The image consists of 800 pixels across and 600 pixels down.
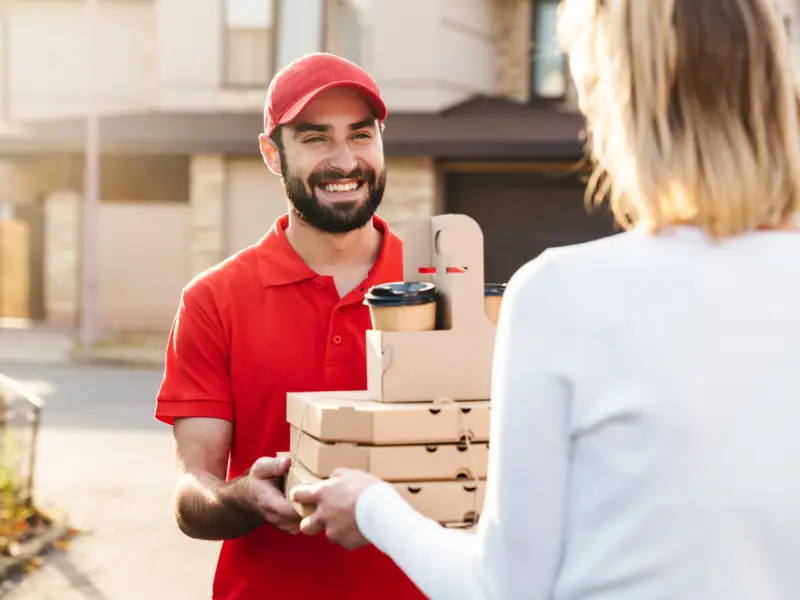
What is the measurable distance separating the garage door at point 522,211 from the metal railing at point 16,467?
1493 centimetres

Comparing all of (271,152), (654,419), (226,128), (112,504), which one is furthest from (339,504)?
(226,128)

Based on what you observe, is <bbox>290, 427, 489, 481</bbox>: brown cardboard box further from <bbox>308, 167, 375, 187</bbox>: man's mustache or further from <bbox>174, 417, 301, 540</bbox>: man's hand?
<bbox>308, 167, 375, 187</bbox>: man's mustache

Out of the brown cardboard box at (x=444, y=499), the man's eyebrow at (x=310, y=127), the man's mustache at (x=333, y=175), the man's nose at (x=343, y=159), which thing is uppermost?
the man's eyebrow at (x=310, y=127)

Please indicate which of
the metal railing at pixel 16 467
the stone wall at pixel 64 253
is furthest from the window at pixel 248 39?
the metal railing at pixel 16 467

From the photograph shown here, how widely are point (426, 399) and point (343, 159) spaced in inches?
31.9

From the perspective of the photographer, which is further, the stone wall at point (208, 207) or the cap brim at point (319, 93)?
the stone wall at point (208, 207)

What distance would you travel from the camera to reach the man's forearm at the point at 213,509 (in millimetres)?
2574

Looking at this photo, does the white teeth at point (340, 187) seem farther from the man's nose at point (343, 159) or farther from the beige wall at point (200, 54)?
the beige wall at point (200, 54)

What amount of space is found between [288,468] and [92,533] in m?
6.06

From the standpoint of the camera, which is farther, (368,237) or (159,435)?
(159,435)

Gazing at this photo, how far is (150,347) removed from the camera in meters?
20.9

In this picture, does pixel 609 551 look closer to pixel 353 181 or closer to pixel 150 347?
pixel 353 181

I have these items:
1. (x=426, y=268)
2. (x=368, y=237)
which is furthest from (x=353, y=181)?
(x=426, y=268)

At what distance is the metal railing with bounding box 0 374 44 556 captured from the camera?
306 inches
